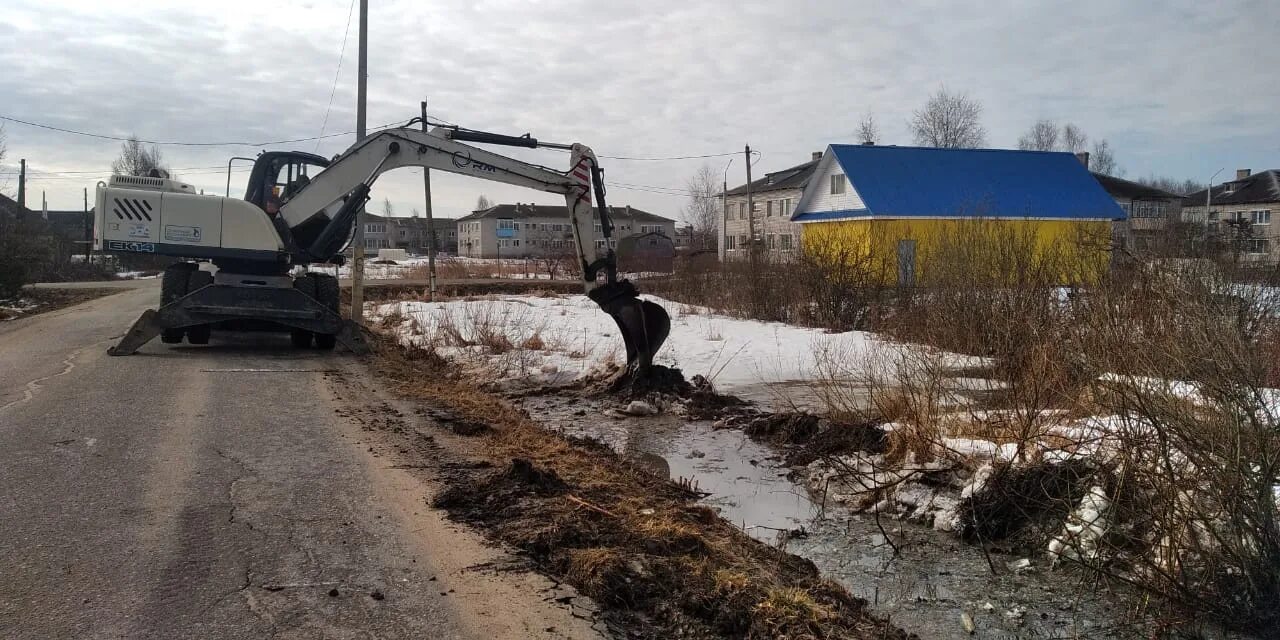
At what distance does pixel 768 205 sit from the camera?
213ft

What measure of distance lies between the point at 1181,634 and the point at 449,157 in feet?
36.8

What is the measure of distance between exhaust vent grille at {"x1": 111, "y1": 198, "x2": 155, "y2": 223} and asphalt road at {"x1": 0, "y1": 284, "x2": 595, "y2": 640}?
4.62 meters

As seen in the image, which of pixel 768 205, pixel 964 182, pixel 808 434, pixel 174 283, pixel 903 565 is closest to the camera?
pixel 903 565

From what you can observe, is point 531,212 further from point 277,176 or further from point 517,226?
point 277,176

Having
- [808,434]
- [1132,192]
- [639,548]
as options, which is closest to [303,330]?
[808,434]

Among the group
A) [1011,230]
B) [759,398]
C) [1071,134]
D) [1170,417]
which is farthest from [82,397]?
[1071,134]

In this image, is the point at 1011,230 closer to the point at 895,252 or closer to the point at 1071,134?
the point at 895,252

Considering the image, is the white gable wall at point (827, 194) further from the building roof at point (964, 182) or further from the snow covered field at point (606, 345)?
the snow covered field at point (606, 345)

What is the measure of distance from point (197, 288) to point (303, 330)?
1.90 m

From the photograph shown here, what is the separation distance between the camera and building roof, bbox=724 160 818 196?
62.3 meters

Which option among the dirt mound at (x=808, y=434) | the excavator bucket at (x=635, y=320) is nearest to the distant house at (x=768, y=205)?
the excavator bucket at (x=635, y=320)

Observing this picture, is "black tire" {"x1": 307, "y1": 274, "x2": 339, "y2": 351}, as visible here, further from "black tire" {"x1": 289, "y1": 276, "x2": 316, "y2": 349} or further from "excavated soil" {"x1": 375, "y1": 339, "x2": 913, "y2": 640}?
"excavated soil" {"x1": 375, "y1": 339, "x2": 913, "y2": 640}

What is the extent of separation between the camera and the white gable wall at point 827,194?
39344 mm

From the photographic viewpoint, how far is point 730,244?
67.0m
